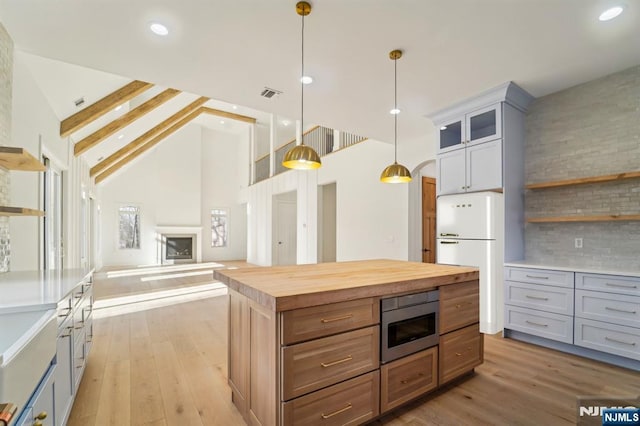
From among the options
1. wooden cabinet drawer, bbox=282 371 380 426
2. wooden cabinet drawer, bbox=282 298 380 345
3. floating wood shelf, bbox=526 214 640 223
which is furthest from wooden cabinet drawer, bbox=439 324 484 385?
floating wood shelf, bbox=526 214 640 223

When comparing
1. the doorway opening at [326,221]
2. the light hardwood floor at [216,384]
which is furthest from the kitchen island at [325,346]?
the doorway opening at [326,221]

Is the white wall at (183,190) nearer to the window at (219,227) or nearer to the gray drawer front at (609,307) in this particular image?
the window at (219,227)

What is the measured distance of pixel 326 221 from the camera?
8.02 meters

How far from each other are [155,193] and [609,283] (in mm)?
12089

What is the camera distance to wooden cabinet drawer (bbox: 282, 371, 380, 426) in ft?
5.32

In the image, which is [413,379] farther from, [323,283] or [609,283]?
[609,283]

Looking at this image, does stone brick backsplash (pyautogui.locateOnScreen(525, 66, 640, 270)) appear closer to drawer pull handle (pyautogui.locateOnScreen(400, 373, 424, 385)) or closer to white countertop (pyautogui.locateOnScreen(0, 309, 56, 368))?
drawer pull handle (pyautogui.locateOnScreen(400, 373, 424, 385))

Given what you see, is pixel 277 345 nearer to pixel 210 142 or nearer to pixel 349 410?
pixel 349 410

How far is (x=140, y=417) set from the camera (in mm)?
2111

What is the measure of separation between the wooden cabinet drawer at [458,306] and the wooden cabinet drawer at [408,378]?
24 cm

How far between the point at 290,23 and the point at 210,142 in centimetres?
1078

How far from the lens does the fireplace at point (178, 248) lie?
11148 mm

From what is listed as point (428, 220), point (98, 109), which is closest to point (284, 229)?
point (428, 220)

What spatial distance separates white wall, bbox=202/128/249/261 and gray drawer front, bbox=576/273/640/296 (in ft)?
34.6
